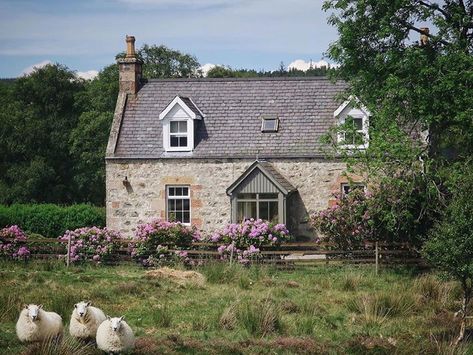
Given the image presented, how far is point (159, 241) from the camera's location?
2772cm

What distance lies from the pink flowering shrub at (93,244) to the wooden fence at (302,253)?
22 centimetres

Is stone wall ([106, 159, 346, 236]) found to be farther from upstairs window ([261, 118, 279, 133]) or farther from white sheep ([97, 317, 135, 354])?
white sheep ([97, 317, 135, 354])

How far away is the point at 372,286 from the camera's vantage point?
856 inches

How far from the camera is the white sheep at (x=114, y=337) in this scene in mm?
13964

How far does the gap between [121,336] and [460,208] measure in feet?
23.4

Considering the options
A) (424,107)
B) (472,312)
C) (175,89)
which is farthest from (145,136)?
(472,312)

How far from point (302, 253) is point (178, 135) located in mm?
9072

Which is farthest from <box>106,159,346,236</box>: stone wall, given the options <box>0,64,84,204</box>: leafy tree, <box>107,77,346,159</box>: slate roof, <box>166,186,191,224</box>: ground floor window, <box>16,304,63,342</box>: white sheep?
<box>0,64,84,204</box>: leafy tree

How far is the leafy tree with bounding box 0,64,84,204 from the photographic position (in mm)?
50844

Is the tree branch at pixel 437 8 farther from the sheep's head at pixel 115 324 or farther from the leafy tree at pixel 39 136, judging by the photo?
the leafy tree at pixel 39 136

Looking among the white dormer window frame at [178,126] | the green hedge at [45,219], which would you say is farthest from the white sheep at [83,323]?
the green hedge at [45,219]

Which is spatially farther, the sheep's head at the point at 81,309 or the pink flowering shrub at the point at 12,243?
the pink flowering shrub at the point at 12,243

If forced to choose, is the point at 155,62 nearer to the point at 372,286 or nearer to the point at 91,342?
the point at 372,286

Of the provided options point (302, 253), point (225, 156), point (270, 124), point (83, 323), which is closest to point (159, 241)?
point (302, 253)
